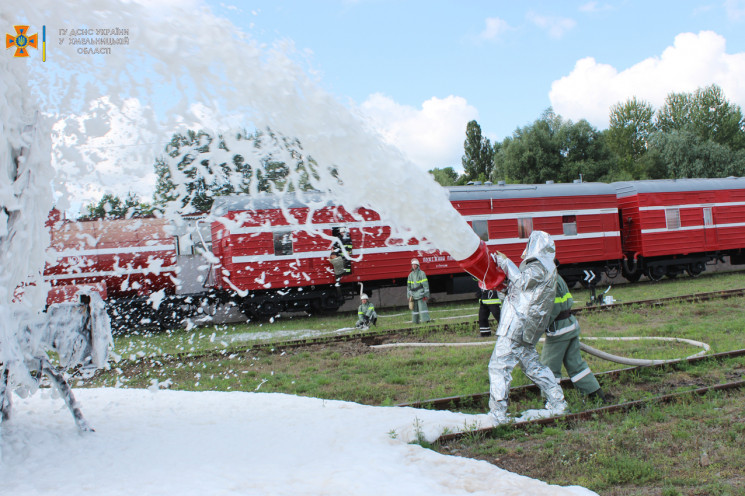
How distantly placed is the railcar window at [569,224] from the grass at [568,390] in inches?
240

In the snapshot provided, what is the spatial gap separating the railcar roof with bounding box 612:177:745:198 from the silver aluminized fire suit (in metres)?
16.7

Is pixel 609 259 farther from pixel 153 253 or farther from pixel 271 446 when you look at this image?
pixel 271 446

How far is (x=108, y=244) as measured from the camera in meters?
15.2

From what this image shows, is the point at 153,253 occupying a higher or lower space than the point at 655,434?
higher

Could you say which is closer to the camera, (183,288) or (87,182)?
(87,182)

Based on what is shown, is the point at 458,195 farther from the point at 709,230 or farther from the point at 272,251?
the point at 709,230

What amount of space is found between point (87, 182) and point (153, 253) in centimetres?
1065

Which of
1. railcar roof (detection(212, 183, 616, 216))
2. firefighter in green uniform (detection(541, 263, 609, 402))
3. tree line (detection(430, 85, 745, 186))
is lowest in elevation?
firefighter in green uniform (detection(541, 263, 609, 402))

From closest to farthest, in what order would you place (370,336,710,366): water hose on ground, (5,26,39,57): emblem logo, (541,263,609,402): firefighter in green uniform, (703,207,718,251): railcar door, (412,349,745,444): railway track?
(5,26,39,57): emblem logo < (412,349,745,444): railway track < (541,263,609,402): firefighter in green uniform < (370,336,710,366): water hose on ground < (703,207,718,251): railcar door

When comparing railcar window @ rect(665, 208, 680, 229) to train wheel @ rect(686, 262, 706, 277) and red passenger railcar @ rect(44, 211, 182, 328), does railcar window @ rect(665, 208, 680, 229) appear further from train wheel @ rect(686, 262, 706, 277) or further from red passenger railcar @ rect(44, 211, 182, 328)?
red passenger railcar @ rect(44, 211, 182, 328)

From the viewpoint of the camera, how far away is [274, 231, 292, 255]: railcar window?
A: 15.3 m

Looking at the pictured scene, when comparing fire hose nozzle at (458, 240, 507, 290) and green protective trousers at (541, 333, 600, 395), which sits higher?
fire hose nozzle at (458, 240, 507, 290)

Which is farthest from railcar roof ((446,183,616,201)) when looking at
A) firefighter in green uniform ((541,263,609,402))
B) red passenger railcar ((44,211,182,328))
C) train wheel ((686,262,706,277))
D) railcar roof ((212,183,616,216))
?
firefighter in green uniform ((541,263,609,402))

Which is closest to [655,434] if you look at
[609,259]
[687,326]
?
[687,326]
